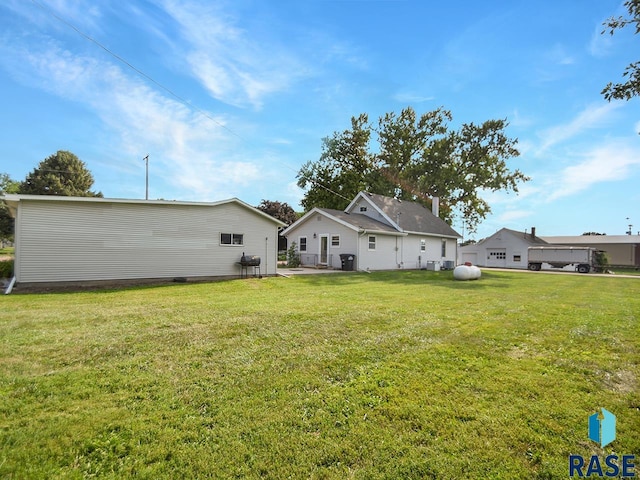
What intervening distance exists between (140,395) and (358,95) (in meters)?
18.7

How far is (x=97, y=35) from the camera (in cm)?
991

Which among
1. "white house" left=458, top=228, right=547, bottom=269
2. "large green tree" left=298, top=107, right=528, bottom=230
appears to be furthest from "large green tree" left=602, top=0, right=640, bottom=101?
"white house" left=458, top=228, right=547, bottom=269

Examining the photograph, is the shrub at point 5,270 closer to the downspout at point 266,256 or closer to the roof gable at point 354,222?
the downspout at point 266,256

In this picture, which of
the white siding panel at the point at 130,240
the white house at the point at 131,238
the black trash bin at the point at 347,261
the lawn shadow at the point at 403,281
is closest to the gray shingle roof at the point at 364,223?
the black trash bin at the point at 347,261

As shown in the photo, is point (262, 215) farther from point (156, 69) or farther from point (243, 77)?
point (156, 69)

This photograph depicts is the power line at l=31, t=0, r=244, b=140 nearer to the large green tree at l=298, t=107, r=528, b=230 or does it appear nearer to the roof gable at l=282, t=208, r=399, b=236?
the roof gable at l=282, t=208, r=399, b=236

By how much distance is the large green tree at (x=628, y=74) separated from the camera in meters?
6.55

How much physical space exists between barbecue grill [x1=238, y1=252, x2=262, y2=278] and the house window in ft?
2.28

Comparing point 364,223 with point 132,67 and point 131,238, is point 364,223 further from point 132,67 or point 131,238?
point 132,67

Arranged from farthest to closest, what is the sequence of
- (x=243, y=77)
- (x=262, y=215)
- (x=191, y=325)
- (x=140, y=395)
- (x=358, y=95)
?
(x=358, y=95) → (x=262, y=215) → (x=243, y=77) → (x=191, y=325) → (x=140, y=395)

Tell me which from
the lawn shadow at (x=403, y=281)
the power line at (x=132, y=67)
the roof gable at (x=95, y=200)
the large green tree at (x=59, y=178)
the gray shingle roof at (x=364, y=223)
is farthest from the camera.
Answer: the large green tree at (x=59, y=178)

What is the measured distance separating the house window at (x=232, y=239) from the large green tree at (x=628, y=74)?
13828 millimetres

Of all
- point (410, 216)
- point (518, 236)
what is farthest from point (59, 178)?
point (518, 236)

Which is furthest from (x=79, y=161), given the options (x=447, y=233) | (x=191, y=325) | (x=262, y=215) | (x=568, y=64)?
(x=568, y=64)
